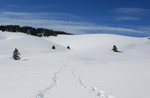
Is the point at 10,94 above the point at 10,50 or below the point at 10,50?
above

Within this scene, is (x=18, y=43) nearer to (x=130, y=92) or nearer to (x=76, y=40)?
(x=76, y=40)

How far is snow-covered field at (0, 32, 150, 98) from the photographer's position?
59.3 ft

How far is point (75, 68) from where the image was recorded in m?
47.5

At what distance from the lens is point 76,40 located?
17200 cm

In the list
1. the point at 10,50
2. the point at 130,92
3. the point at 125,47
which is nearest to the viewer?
the point at 130,92

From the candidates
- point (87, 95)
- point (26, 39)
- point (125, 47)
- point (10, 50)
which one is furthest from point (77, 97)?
point (26, 39)

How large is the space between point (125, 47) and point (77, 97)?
11562cm

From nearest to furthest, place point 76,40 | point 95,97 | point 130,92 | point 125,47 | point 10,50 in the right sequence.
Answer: point 95,97 → point 130,92 → point 10,50 → point 125,47 → point 76,40

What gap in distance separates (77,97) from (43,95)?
1.92 m

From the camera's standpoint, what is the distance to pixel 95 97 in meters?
15.7

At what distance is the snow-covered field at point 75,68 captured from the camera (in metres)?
18.1

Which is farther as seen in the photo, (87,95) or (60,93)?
(60,93)

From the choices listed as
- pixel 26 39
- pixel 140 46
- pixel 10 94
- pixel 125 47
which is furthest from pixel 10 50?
pixel 10 94

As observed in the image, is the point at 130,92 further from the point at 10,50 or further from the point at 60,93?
the point at 10,50
